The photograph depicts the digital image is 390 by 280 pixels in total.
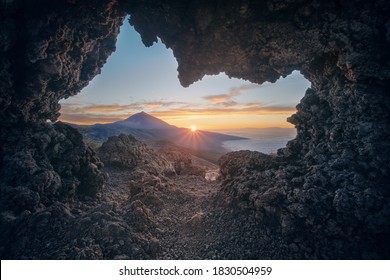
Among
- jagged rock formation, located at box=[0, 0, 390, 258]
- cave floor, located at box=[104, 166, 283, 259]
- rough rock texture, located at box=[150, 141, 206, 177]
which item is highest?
jagged rock formation, located at box=[0, 0, 390, 258]

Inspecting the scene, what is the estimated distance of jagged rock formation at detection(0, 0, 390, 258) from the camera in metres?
10.4

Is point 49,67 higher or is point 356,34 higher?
point 356,34

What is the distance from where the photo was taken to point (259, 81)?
62.1 feet

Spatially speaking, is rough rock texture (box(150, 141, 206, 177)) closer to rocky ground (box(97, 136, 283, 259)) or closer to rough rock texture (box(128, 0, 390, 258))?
rocky ground (box(97, 136, 283, 259))

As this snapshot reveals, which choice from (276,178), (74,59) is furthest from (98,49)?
(276,178)

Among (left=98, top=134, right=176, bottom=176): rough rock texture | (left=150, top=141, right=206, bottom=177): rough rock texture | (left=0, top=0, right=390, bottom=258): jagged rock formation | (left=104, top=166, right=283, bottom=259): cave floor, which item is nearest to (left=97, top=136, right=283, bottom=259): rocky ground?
(left=104, top=166, right=283, bottom=259): cave floor

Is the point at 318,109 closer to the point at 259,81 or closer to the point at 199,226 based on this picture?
the point at 259,81

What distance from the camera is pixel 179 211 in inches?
613

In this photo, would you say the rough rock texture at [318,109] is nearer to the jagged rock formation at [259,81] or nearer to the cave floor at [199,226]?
the jagged rock formation at [259,81]

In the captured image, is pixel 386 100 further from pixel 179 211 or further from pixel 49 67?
pixel 49 67

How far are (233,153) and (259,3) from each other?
11455 mm

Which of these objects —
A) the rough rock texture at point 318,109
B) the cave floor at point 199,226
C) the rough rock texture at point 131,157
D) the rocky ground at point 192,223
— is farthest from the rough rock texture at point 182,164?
the rough rock texture at point 318,109
